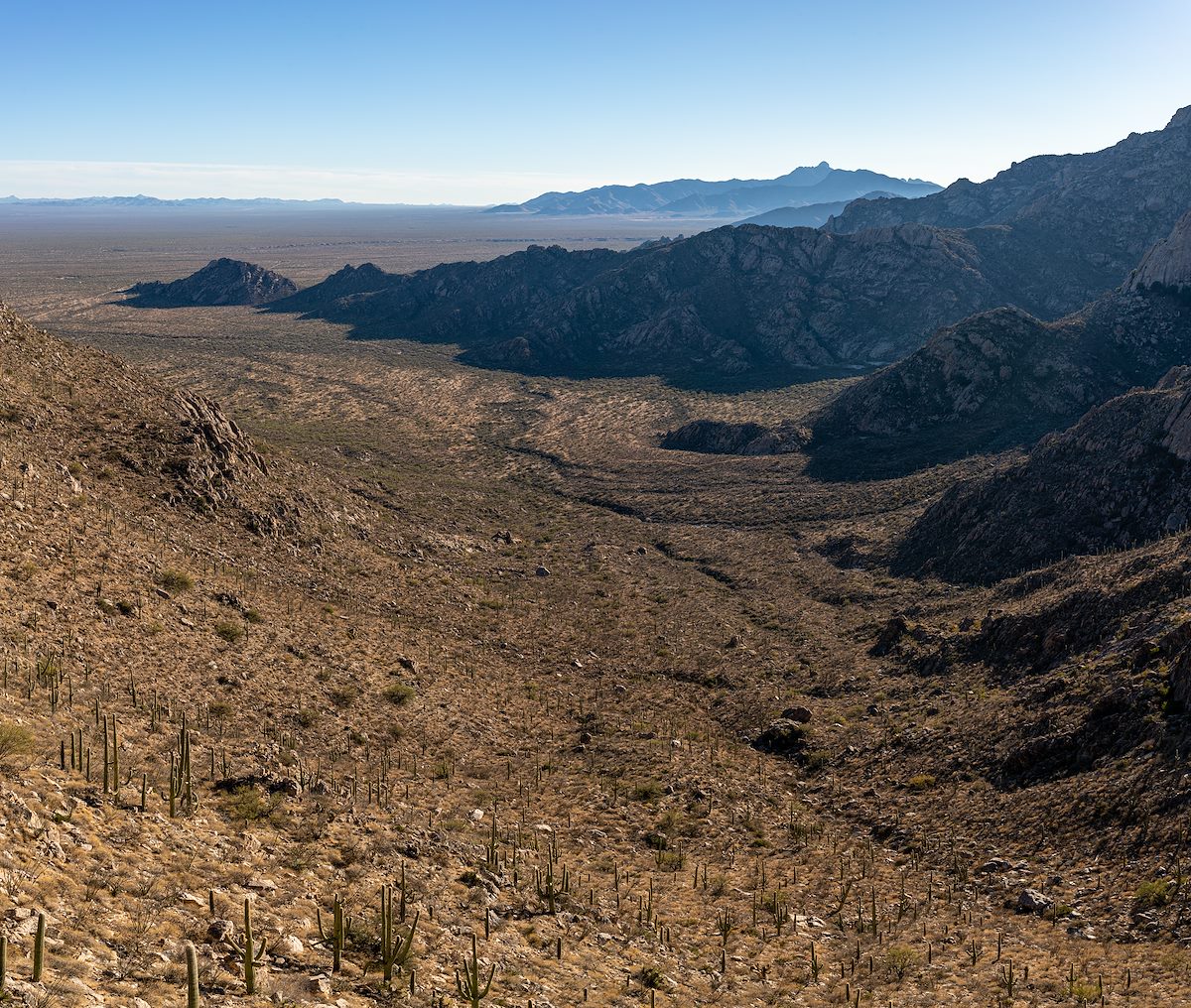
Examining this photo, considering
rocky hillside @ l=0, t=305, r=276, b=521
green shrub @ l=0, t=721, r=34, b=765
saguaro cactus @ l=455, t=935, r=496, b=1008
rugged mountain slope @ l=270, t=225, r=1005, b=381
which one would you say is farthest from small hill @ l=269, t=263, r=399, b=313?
Answer: saguaro cactus @ l=455, t=935, r=496, b=1008

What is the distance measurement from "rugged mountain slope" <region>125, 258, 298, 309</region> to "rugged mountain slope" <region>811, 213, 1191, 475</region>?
145 meters

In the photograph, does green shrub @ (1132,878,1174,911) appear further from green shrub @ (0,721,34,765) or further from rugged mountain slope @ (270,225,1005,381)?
rugged mountain slope @ (270,225,1005,381)

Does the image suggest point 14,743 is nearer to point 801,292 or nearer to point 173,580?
point 173,580

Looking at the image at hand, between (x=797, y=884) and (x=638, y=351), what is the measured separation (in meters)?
121

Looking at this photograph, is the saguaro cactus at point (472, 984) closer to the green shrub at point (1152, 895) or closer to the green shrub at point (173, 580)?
the green shrub at point (1152, 895)

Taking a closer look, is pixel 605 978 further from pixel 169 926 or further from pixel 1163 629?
pixel 1163 629

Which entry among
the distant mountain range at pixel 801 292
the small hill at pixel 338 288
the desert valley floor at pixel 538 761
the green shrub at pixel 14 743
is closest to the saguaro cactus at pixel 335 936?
the desert valley floor at pixel 538 761

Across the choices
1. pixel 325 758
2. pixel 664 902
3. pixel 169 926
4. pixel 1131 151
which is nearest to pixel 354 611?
pixel 325 758

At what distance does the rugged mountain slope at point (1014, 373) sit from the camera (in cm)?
7575

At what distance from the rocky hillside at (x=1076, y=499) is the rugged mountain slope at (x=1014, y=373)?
77.1 ft

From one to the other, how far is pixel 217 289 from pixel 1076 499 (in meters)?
182

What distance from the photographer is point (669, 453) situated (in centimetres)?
8006

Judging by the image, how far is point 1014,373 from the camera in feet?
263

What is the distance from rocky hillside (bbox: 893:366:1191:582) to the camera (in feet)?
136
